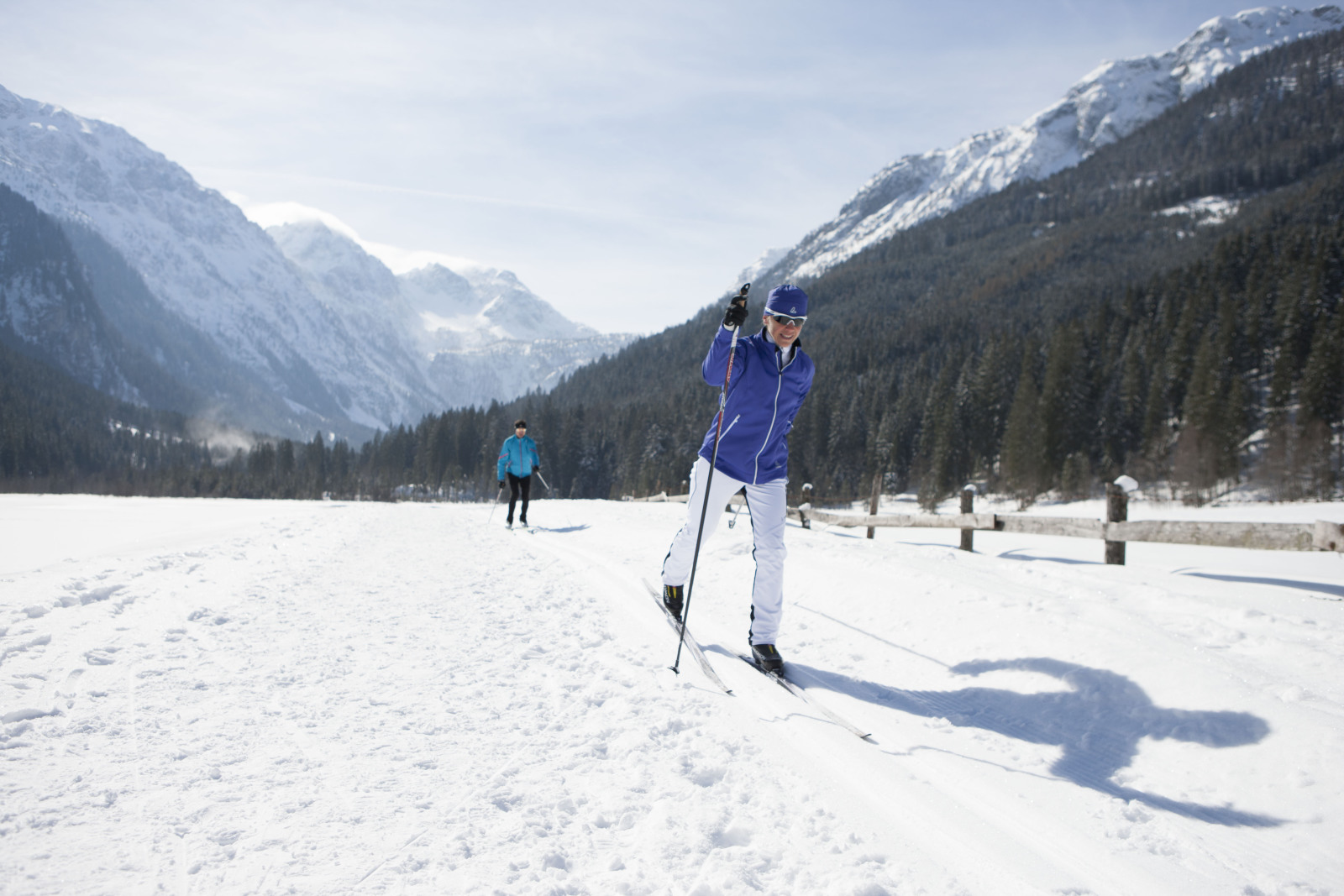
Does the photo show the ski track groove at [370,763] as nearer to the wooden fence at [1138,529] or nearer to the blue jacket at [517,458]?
the wooden fence at [1138,529]

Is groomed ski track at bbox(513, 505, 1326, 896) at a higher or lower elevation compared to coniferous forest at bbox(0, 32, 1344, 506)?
lower

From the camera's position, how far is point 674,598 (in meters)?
5.18

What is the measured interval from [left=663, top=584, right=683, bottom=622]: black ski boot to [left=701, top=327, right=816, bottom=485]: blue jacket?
1218mm

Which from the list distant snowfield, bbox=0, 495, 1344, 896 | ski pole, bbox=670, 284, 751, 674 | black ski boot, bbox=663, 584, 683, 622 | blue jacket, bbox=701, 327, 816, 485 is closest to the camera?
distant snowfield, bbox=0, 495, 1344, 896

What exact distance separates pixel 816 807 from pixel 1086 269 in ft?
456

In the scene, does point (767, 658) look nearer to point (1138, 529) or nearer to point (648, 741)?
point (648, 741)

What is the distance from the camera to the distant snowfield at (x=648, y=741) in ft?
6.85

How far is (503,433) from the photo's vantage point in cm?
9788

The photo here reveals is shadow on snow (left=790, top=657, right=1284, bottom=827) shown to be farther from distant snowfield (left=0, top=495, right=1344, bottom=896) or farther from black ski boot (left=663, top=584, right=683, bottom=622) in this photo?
black ski boot (left=663, top=584, right=683, bottom=622)

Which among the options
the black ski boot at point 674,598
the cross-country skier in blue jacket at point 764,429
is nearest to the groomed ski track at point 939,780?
the black ski boot at point 674,598

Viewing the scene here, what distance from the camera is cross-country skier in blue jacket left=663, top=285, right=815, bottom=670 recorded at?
14.1ft

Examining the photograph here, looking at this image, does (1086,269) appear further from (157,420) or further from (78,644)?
(157,420)

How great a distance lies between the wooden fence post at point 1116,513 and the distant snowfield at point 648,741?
188 centimetres

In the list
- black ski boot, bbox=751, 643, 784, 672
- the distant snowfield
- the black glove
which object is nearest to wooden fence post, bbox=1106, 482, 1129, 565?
the distant snowfield
